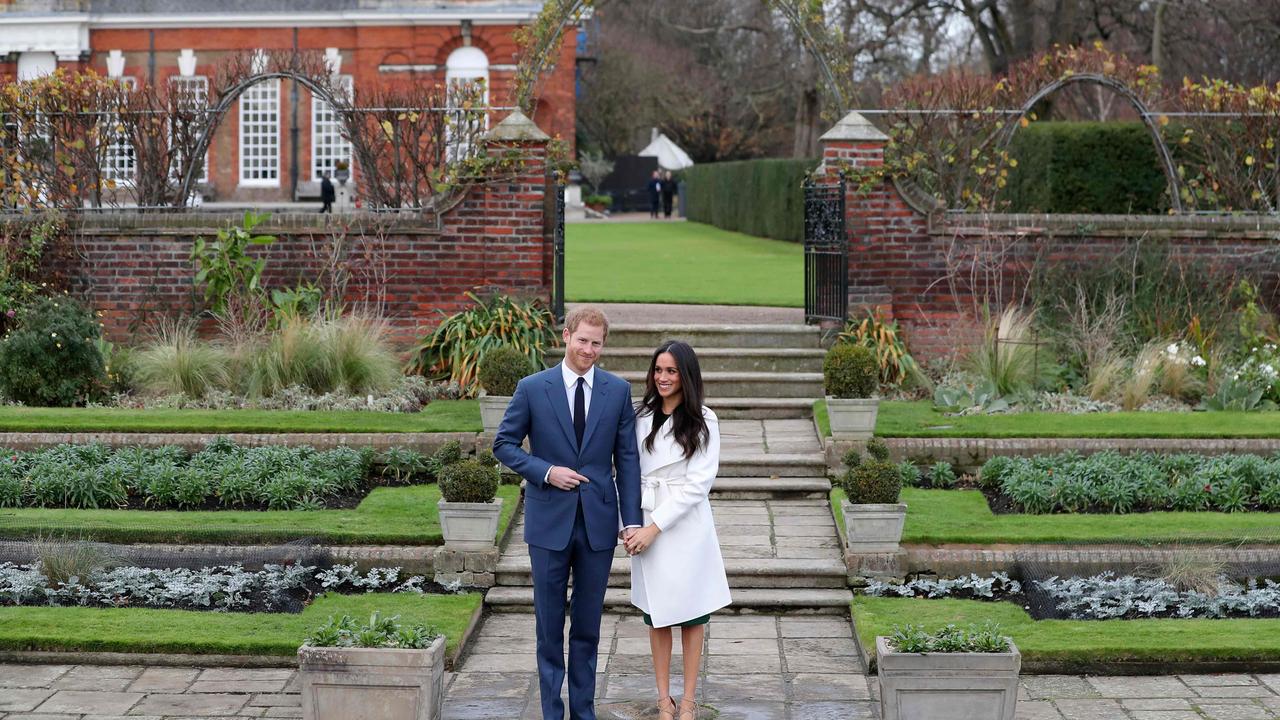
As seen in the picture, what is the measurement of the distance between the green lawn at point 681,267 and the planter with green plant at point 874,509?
27.9 ft

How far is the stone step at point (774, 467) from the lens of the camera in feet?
33.2

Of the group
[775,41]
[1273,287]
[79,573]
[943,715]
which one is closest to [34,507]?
[79,573]

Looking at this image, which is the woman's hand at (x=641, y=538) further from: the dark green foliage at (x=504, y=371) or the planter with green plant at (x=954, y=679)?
the dark green foliage at (x=504, y=371)

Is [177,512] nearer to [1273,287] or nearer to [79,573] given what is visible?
[79,573]

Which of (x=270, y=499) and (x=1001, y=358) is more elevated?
(x=1001, y=358)

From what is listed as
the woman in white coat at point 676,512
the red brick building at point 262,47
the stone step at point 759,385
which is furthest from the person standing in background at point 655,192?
the woman in white coat at point 676,512

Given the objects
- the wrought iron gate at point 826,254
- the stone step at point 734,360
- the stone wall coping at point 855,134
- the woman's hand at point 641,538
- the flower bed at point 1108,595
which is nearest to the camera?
the woman's hand at point 641,538

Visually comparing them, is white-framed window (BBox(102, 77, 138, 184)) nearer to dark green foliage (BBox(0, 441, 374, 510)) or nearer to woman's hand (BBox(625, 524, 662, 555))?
dark green foliage (BBox(0, 441, 374, 510))

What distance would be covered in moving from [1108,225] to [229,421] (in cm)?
763

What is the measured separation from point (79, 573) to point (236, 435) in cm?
270

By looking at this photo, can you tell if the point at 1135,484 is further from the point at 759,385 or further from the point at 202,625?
the point at 202,625

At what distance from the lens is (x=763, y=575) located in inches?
327

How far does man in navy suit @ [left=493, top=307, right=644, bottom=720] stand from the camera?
595cm

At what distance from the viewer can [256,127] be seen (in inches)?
1441
